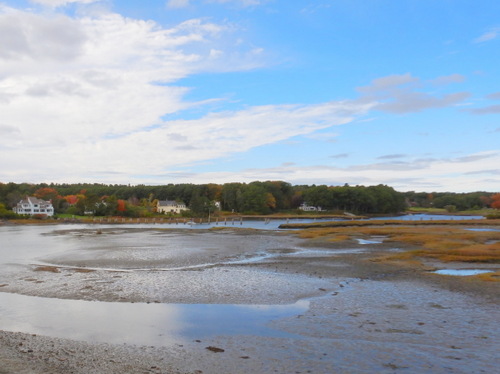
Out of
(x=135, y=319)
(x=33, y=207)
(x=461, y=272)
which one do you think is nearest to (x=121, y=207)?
(x=33, y=207)

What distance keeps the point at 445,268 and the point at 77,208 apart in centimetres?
13673

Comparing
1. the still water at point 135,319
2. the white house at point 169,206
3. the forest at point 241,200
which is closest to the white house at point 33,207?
the forest at point 241,200

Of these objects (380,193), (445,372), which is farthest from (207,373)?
(380,193)

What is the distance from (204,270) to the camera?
25.9 meters

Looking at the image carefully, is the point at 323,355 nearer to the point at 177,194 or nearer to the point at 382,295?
the point at 382,295

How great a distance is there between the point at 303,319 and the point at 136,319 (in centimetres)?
574

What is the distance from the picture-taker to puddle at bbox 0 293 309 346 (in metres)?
12.4

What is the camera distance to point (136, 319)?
1430 cm

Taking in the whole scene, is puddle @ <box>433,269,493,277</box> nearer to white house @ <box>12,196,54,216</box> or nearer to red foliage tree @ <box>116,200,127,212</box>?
red foliage tree @ <box>116,200,127,212</box>

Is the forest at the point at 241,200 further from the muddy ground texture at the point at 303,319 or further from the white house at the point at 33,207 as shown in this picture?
the muddy ground texture at the point at 303,319

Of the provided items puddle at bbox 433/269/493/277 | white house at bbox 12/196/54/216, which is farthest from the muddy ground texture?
white house at bbox 12/196/54/216

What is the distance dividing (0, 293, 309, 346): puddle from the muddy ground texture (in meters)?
0.56

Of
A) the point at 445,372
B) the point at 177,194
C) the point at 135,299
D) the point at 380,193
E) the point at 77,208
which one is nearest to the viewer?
the point at 445,372

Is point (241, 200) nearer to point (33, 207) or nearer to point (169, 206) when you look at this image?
point (169, 206)
